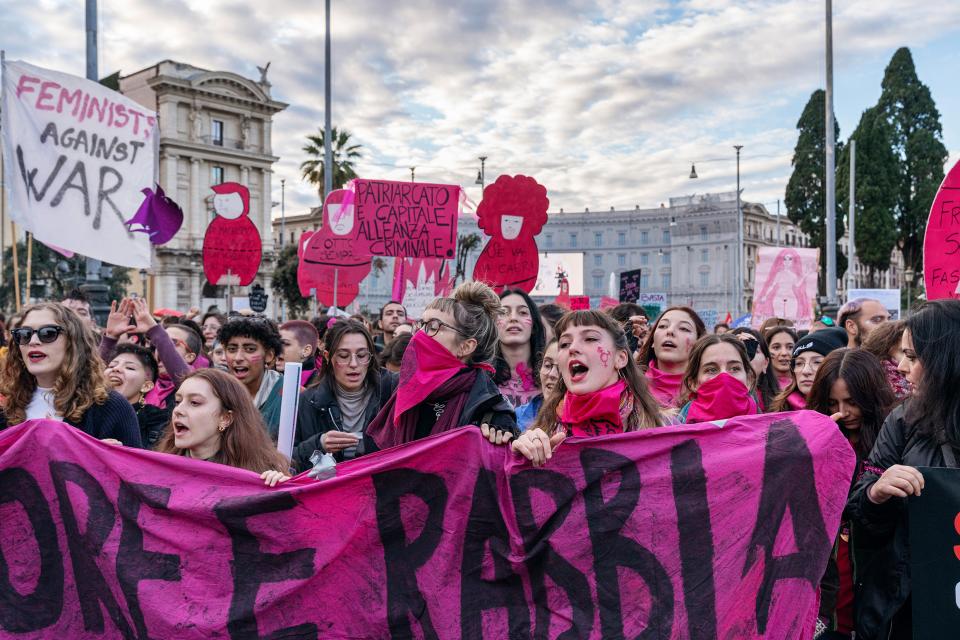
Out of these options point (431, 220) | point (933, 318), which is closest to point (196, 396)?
point (933, 318)

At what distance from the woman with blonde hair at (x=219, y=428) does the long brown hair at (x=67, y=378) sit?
17.7 inches

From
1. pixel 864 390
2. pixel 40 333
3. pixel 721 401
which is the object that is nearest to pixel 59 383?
pixel 40 333

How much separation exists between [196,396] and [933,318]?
2.95 m

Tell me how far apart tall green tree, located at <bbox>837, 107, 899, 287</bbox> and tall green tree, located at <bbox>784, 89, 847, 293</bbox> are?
1971 mm

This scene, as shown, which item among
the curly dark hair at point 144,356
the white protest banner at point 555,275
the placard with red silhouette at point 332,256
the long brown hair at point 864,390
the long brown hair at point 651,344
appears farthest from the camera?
the white protest banner at point 555,275

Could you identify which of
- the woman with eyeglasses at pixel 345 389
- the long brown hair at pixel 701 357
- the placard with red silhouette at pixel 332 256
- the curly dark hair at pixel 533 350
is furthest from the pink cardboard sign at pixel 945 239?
the placard with red silhouette at pixel 332 256

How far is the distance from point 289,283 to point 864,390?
46.5m

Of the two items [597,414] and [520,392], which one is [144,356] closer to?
[520,392]

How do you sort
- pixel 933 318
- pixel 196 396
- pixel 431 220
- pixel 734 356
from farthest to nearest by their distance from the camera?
pixel 431 220
pixel 734 356
pixel 196 396
pixel 933 318

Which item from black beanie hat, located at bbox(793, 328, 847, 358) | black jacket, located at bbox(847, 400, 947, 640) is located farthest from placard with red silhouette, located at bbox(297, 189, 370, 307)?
black jacket, located at bbox(847, 400, 947, 640)

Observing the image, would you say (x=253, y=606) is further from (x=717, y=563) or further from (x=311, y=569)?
(x=717, y=563)

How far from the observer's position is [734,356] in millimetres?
4273

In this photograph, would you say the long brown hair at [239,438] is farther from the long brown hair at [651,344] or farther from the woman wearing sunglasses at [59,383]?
the long brown hair at [651,344]

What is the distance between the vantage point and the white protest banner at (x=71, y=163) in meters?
6.13
